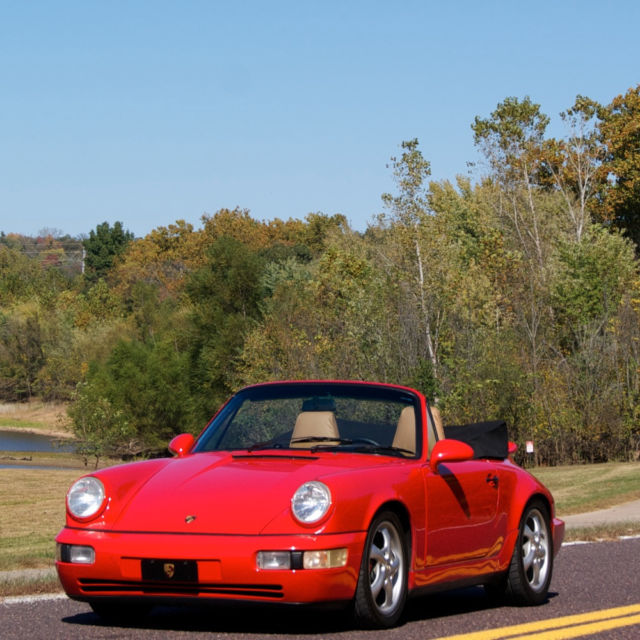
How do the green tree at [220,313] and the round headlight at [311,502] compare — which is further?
the green tree at [220,313]

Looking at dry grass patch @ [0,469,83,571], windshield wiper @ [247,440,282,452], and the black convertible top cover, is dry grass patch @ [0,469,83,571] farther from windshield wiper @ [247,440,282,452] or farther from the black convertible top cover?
the black convertible top cover

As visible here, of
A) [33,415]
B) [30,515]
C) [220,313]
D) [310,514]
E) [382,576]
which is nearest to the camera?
[310,514]

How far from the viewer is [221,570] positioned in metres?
6.42

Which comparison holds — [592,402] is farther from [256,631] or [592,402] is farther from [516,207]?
[256,631]

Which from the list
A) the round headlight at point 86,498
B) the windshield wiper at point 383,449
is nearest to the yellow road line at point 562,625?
the windshield wiper at point 383,449

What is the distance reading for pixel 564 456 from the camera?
42406mm

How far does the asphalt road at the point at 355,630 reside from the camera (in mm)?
6691

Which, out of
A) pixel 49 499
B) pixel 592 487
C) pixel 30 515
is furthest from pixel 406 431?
pixel 49 499

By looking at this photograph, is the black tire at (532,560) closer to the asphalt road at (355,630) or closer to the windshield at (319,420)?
the asphalt road at (355,630)

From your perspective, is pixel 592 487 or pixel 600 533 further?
pixel 592 487

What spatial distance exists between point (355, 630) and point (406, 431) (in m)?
1.60

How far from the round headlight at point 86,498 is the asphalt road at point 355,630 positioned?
0.66 m

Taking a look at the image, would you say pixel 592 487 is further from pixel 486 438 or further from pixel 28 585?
pixel 28 585

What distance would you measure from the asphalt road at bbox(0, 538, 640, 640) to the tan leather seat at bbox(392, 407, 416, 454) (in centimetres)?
109
